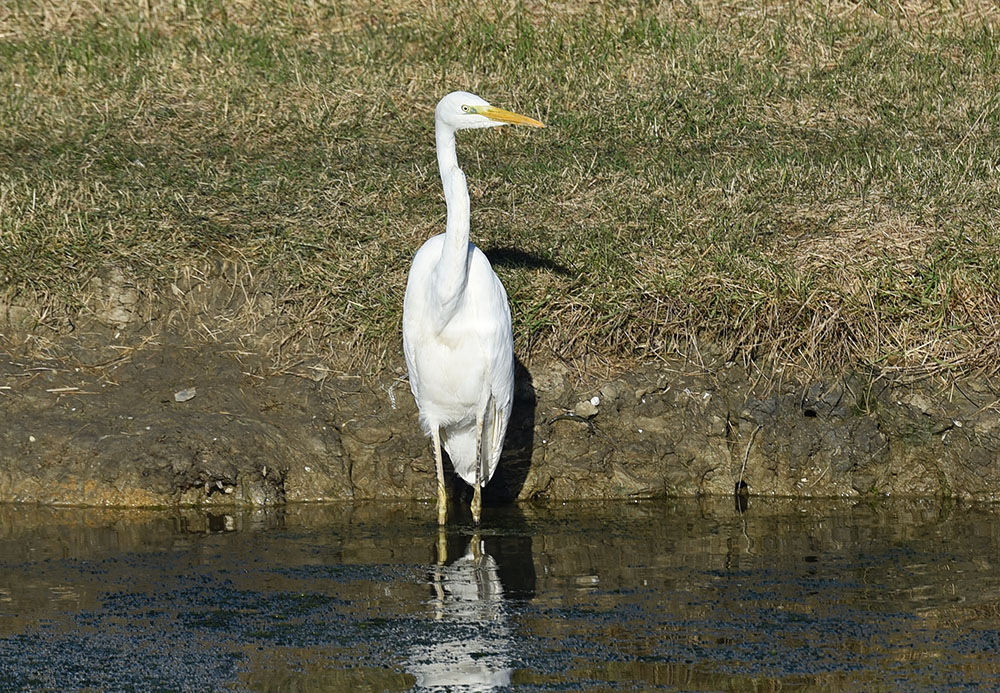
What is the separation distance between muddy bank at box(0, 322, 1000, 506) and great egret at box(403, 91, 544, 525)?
444mm

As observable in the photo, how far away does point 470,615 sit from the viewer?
4.59 m

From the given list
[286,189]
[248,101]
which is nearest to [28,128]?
[248,101]

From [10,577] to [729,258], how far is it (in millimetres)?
3750

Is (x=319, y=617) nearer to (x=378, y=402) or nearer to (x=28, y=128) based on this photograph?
(x=378, y=402)

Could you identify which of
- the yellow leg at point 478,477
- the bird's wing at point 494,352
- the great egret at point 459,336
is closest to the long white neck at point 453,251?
the great egret at point 459,336

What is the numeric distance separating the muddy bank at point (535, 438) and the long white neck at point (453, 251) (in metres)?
0.97

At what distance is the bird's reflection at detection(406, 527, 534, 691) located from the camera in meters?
4.05

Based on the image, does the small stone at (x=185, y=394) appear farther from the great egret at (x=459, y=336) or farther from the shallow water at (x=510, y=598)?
the great egret at (x=459, y=336)

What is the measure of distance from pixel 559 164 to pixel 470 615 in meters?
4.32

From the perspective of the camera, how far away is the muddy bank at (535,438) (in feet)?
20.2

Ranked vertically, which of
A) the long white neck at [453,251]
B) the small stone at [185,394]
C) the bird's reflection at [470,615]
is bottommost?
the bird's reflection at [470,615]

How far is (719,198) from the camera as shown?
25.4ft

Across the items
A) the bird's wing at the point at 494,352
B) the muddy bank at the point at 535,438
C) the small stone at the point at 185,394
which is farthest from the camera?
the small stone at the point at 185,394

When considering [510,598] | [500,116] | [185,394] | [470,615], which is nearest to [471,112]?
[500,116]
